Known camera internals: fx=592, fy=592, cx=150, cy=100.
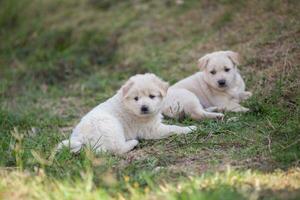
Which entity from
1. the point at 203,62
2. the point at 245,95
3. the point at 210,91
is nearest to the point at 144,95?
the point at 203,62

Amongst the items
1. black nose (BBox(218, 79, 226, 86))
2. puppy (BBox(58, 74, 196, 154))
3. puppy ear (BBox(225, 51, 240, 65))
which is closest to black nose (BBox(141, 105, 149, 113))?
puppy (BBox(58, 74, 196, 154))

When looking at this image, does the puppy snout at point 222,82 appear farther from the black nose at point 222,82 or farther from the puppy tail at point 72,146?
the puppy tail at point 72,146

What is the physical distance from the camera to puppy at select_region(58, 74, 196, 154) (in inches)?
247

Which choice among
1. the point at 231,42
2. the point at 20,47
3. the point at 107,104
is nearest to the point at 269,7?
the point at 231,42

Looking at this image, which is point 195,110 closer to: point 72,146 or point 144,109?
point 144,109

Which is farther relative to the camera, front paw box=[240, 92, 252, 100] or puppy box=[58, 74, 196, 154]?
front paw box=[240, 92, 252, 100]

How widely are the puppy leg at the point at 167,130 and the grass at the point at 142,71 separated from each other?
141mm

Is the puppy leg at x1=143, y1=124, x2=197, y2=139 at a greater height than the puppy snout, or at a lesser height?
lesser

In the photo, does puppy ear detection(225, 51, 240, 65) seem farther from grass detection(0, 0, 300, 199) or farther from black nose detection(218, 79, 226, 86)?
grass detection(0, 0, 300, 199)

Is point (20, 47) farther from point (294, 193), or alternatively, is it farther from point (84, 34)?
point (294, 193)

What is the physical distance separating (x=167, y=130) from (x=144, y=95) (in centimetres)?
53

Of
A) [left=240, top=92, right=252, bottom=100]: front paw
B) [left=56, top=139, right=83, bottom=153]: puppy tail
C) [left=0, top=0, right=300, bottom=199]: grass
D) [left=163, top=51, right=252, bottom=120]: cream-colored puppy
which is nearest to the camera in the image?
[left=0, top=0, right=300, bottom=199]: grass

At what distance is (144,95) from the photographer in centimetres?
650

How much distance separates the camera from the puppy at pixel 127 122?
6262 millimetres
